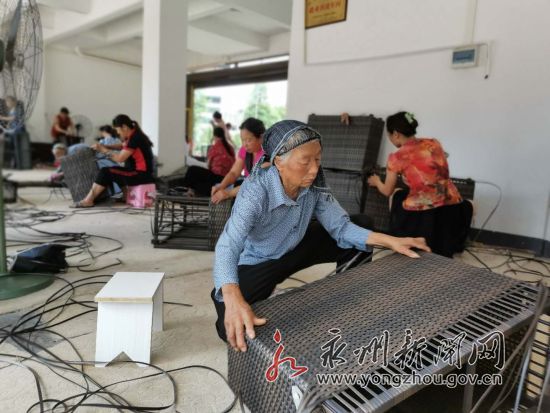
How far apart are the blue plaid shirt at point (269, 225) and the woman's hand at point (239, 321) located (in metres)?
0.08

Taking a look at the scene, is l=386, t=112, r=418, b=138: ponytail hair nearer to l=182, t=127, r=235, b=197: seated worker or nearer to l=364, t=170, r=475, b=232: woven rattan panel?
l=364, t=170, r=475, b=232: woven rattan panel

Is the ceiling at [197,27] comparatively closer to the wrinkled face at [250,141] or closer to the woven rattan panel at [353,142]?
the woven rattan panel at [353,142]

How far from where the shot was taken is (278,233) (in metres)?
1.40

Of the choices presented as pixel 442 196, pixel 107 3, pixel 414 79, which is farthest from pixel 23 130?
pixel 442 196

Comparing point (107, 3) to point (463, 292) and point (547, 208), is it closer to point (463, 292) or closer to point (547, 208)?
point (547, 208)

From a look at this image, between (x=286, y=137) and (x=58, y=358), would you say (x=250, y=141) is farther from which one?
(x=58, y=358)

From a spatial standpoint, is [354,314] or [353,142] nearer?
[354,314]

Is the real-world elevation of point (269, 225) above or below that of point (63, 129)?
below

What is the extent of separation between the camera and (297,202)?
136 centimetres

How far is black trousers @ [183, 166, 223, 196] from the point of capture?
391cm

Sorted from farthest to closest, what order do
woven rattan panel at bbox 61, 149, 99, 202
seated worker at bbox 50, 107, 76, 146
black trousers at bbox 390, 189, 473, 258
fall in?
1. seated worker at bbox 50, 107, 76, 146
2. woven rattan panel at bbox 61, 149, 99, 202
3. black trousers at bbox 390, 189, 473, 258

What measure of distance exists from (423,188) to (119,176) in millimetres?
3325

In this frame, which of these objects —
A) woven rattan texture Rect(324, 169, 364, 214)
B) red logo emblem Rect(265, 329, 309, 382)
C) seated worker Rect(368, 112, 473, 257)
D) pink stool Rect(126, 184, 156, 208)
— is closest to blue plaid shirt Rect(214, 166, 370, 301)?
red logo emblem Rect(265, 329, 309, 382)

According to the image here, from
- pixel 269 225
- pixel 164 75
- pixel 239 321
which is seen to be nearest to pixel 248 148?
pixel 269 225
